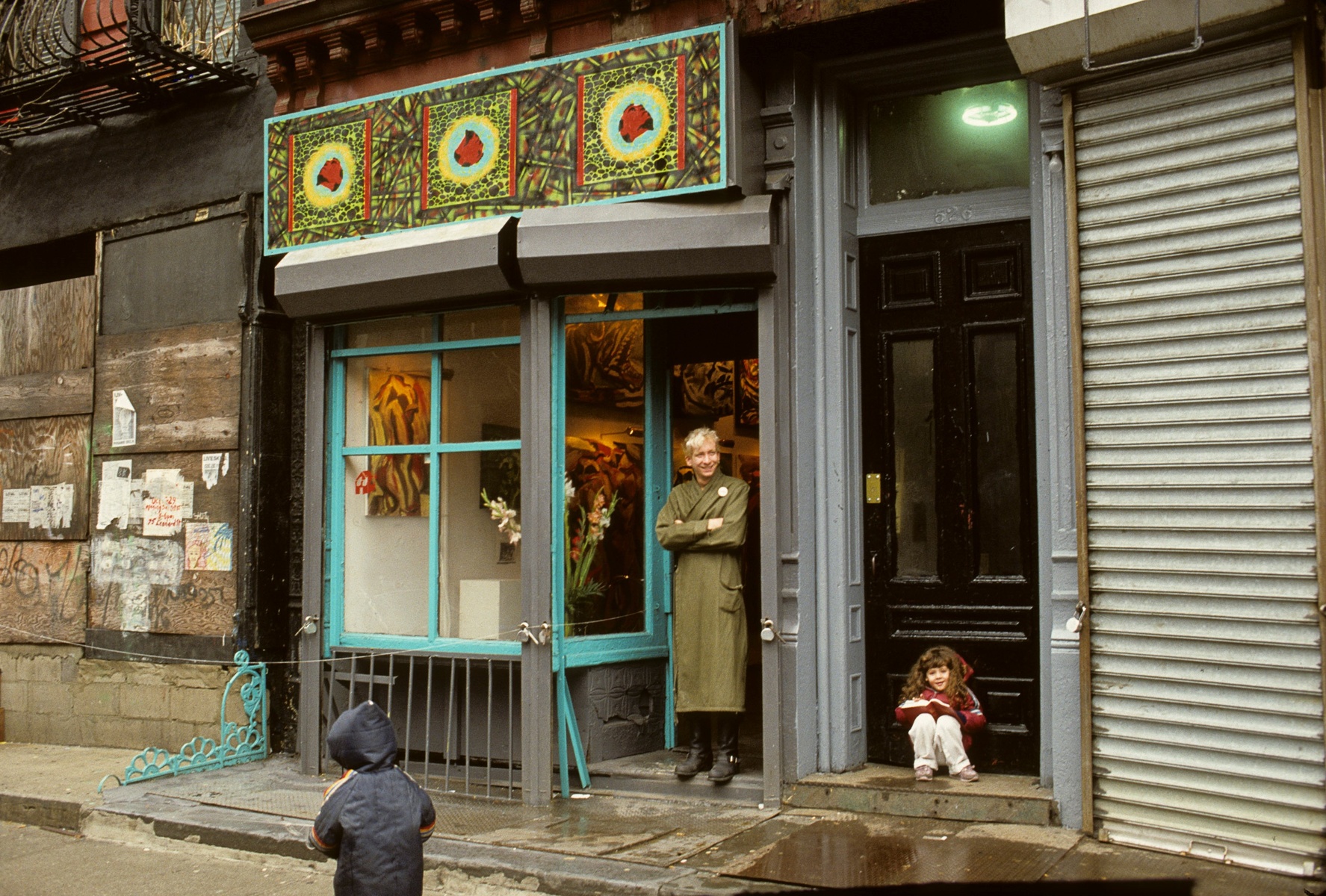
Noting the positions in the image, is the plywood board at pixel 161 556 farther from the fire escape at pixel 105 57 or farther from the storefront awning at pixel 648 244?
the storefront awning at pixel 648 244

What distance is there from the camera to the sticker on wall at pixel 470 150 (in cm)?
768

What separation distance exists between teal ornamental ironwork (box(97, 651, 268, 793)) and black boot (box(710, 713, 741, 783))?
3.58m

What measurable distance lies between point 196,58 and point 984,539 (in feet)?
23.1

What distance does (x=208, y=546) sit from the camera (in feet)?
29.8

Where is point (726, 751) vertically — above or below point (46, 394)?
below

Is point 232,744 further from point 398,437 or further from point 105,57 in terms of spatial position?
point 105,57

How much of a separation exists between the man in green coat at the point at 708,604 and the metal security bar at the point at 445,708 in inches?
46.2

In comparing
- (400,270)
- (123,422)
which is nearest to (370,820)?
(400,270)

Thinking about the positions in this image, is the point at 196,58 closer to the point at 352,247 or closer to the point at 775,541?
the point at 352,247

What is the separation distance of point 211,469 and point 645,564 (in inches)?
141

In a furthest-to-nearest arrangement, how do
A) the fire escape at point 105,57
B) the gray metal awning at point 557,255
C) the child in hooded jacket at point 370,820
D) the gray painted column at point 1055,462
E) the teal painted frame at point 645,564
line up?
the fire escape at point 105,57 < the teal painted frame at point 645,564 < the gray metal awning at point 557,255 < the gray painted column at point 1055,462 < the child in hooded jacket at point 370,820

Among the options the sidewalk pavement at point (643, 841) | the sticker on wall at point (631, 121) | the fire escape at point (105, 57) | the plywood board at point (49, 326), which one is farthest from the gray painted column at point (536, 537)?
the plywood board at point (49, 326)

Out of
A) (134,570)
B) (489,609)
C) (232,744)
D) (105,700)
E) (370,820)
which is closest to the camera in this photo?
(370,820)

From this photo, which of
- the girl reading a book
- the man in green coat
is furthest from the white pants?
the man in green coat
